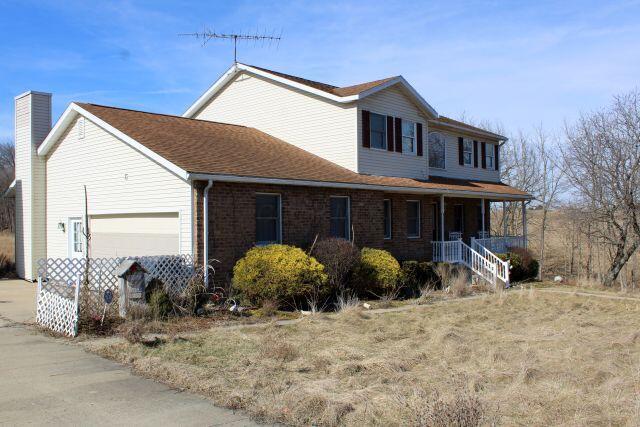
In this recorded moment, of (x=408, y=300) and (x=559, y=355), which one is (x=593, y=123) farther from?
(x=559, y=355)

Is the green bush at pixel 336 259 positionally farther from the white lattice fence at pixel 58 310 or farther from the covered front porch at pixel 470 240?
the covered front porch at pixel 470 240

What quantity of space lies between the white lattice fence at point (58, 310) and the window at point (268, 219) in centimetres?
520

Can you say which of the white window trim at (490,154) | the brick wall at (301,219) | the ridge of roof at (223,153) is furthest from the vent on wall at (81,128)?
the white window trim at (490,154)

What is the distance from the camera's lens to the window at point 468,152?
2688 cm

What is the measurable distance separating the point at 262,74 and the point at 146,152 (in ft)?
26.5

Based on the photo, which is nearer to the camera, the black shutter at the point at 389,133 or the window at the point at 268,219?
the window at the point at 268,219

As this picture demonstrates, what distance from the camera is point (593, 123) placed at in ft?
86.8

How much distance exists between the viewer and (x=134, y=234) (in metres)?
16.4

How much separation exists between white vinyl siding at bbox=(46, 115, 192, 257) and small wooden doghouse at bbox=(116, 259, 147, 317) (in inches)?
91.6

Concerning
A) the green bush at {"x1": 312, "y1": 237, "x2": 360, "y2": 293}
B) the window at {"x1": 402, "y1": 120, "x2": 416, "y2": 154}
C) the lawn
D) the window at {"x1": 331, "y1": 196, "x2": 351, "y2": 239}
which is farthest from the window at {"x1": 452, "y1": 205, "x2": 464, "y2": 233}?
the lawn

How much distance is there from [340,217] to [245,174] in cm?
433

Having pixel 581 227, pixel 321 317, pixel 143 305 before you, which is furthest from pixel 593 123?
pixel 143 305

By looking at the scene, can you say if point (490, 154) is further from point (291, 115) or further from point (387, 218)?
point (291, 115)

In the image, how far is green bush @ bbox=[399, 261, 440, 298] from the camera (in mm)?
18094
